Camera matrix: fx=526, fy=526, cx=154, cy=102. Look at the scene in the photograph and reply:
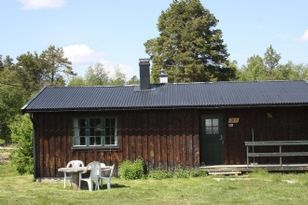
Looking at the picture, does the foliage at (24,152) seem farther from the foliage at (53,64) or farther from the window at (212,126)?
the foliage at (53,64)

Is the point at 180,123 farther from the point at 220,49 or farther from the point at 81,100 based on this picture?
the point at 220,49

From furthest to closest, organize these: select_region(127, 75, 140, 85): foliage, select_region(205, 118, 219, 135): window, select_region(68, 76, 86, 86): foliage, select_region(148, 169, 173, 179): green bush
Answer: select_region(127, 75, 140, 85): foliage < select_region(68, 76, 86, 86): foliage < select_region(205, 118, 219, 135): window < select_region(148, 169, 173, 179): green bush

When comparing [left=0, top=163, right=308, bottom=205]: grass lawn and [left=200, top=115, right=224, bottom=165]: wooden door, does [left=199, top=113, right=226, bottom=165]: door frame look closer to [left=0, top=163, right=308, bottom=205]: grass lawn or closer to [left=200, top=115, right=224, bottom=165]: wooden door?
[left=200, top=115, right=224, bottom=165]: wooden door

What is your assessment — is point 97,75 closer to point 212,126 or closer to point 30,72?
point 30,72

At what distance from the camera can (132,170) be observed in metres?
18.0

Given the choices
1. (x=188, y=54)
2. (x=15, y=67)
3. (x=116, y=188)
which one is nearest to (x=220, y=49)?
(x=188, y=54)

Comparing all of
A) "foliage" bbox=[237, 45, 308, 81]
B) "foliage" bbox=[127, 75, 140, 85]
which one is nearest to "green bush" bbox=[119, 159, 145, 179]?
"foliage" bbox=[237, 45, 308, 81]

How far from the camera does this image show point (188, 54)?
46.8m

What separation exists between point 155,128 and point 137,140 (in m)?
0.77

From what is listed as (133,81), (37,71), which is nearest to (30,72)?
(37,71)

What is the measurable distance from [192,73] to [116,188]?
105 ft

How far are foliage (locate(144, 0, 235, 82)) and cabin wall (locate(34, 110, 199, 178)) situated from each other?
27.6 meters

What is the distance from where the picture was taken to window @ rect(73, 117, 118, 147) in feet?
61.5

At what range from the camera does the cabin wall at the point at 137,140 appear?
18734 mm
